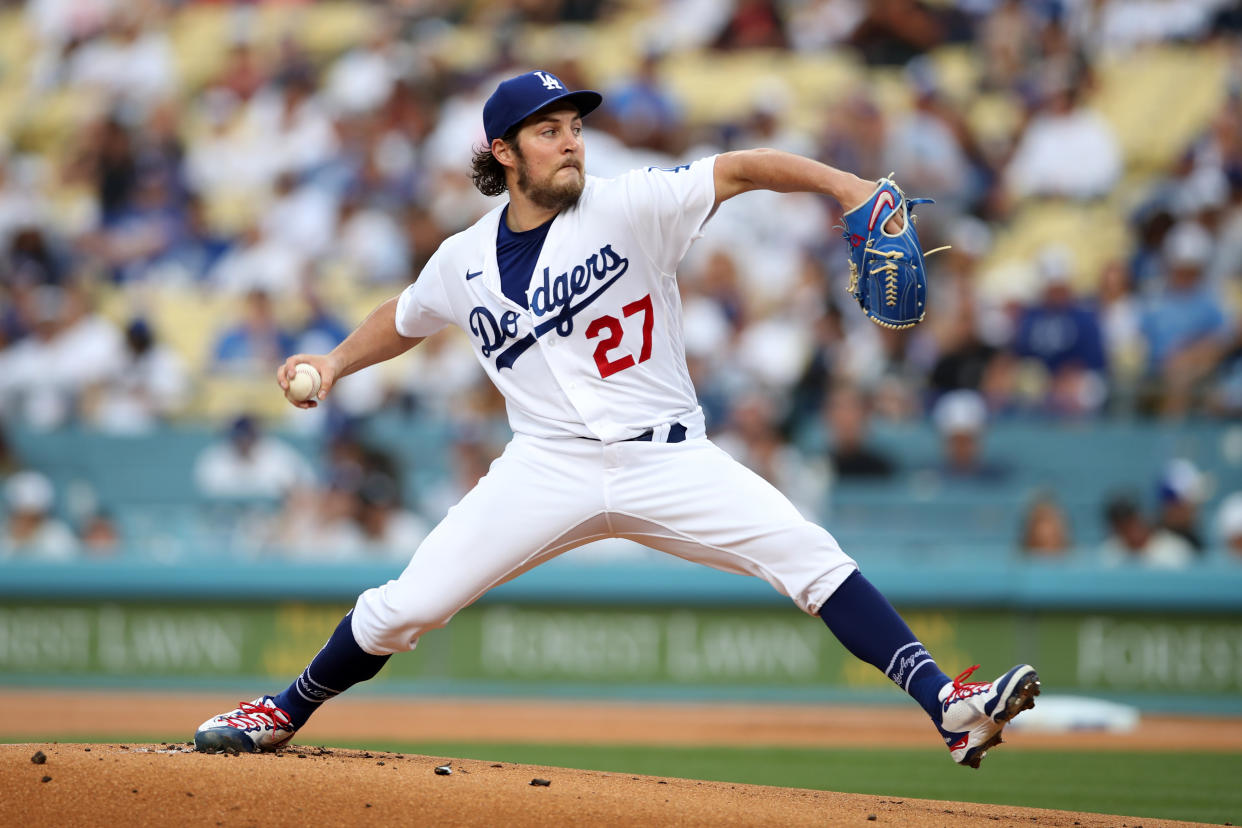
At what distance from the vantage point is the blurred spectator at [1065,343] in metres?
9.12

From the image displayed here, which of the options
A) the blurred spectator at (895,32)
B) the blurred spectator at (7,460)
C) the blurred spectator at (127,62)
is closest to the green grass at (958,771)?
the blurred spectator at (7,460)

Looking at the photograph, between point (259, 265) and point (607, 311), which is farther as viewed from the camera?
point (259, 265)

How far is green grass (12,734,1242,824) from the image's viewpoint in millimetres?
5289

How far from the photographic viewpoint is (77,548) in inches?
381

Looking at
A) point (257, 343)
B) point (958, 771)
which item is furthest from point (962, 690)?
point (257, 343)

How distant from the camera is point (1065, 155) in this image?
428 inches

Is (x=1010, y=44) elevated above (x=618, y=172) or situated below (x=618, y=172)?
above

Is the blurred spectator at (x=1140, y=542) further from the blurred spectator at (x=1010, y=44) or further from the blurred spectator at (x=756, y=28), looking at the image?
the blurred spectator at (x=756, y=28)

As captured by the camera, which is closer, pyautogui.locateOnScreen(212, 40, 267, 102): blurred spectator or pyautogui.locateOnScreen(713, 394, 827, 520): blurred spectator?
pyautogui.locateOnScreen(713, 394, 827, 520): blurred spectator

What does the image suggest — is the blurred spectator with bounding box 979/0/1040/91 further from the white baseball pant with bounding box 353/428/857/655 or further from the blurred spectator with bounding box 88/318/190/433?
the white baseball pant with bounding box 353/428/857/655

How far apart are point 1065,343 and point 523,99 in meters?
6.07

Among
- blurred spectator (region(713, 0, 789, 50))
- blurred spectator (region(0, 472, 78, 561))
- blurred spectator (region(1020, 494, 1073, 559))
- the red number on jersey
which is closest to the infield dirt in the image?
the red number on jersey

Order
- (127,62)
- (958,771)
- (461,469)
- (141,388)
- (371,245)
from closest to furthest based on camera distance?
(958,771)
(461,469)
(141,388)
(371,245)
(127,62)

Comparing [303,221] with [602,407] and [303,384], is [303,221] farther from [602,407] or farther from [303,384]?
[602,407]
